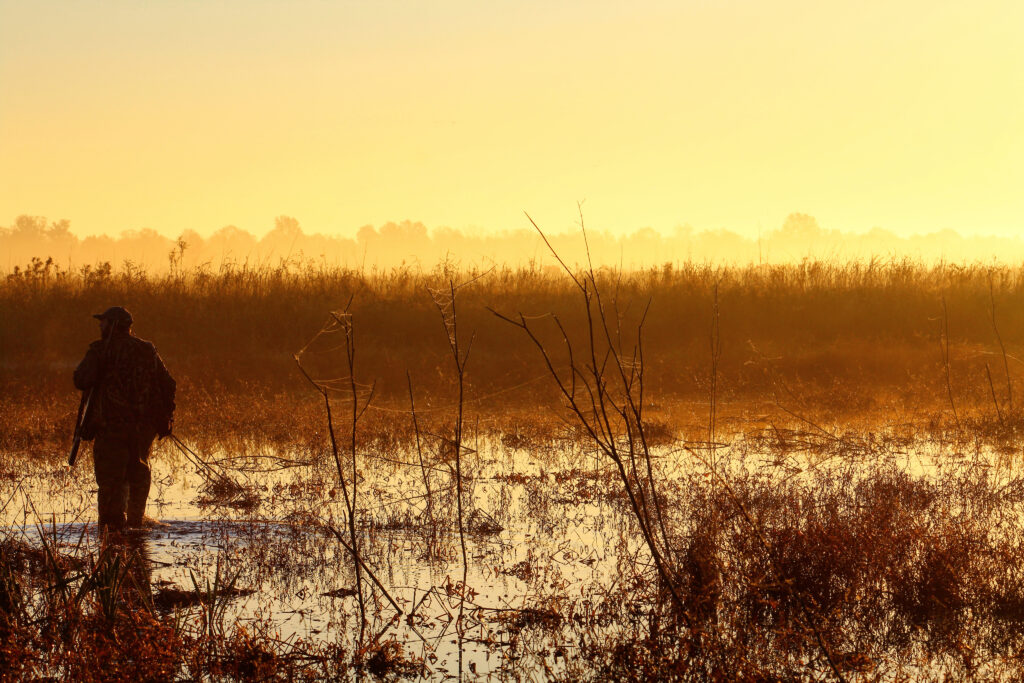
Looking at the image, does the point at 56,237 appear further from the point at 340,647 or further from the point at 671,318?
→ the point at 340,647

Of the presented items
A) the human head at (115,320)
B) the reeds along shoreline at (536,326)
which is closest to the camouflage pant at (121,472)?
the human head at (115,320)

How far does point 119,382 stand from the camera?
822 cm

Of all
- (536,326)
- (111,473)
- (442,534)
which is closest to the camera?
(442,534)

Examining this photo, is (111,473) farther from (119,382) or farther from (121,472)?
(119,382)

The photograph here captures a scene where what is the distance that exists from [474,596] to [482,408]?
878cm

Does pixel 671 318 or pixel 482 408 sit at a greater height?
pixel 671 318

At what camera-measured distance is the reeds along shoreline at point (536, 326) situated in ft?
54.9

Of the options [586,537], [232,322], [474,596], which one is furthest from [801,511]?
[232,322]

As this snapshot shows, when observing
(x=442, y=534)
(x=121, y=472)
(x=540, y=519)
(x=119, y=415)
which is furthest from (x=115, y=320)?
(x=540, y=519)

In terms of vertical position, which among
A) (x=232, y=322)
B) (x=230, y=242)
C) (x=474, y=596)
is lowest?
(x=474, y=596)

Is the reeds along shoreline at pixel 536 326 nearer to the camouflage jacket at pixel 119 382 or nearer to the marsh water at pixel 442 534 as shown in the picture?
the marsh water at pixel 442 534

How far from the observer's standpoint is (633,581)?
6.42 m

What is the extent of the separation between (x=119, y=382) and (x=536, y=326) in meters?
12.3

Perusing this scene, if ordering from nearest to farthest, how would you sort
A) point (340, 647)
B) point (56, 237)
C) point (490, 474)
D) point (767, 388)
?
point (340, 647) < point (490, 474) < point (767, 388) < point (56, 237)
